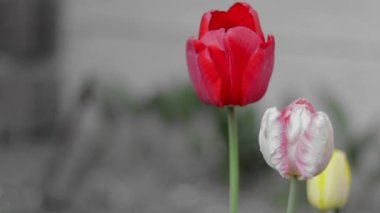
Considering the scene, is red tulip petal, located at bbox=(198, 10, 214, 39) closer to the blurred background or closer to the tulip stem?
the tulip stem

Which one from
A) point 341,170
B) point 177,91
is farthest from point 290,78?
point 341,170

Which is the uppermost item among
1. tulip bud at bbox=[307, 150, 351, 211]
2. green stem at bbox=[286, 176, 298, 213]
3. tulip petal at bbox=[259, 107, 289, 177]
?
tulip petal at bbox=[259, 107, 289, 177]

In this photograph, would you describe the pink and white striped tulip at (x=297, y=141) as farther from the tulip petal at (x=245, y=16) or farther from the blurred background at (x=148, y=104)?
the blurred background at (x=148, y=104)

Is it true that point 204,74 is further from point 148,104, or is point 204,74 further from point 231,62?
point 148,104

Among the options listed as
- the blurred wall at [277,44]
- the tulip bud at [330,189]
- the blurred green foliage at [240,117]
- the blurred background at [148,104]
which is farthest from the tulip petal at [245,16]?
the blurred wall at [277,44]

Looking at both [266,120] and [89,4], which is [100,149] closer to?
[89,4]

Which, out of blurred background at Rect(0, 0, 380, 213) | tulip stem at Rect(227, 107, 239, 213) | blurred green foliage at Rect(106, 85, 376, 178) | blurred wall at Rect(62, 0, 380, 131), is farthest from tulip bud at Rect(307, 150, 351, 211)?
blurred wall at Rect(62, 0, 380, 131)
